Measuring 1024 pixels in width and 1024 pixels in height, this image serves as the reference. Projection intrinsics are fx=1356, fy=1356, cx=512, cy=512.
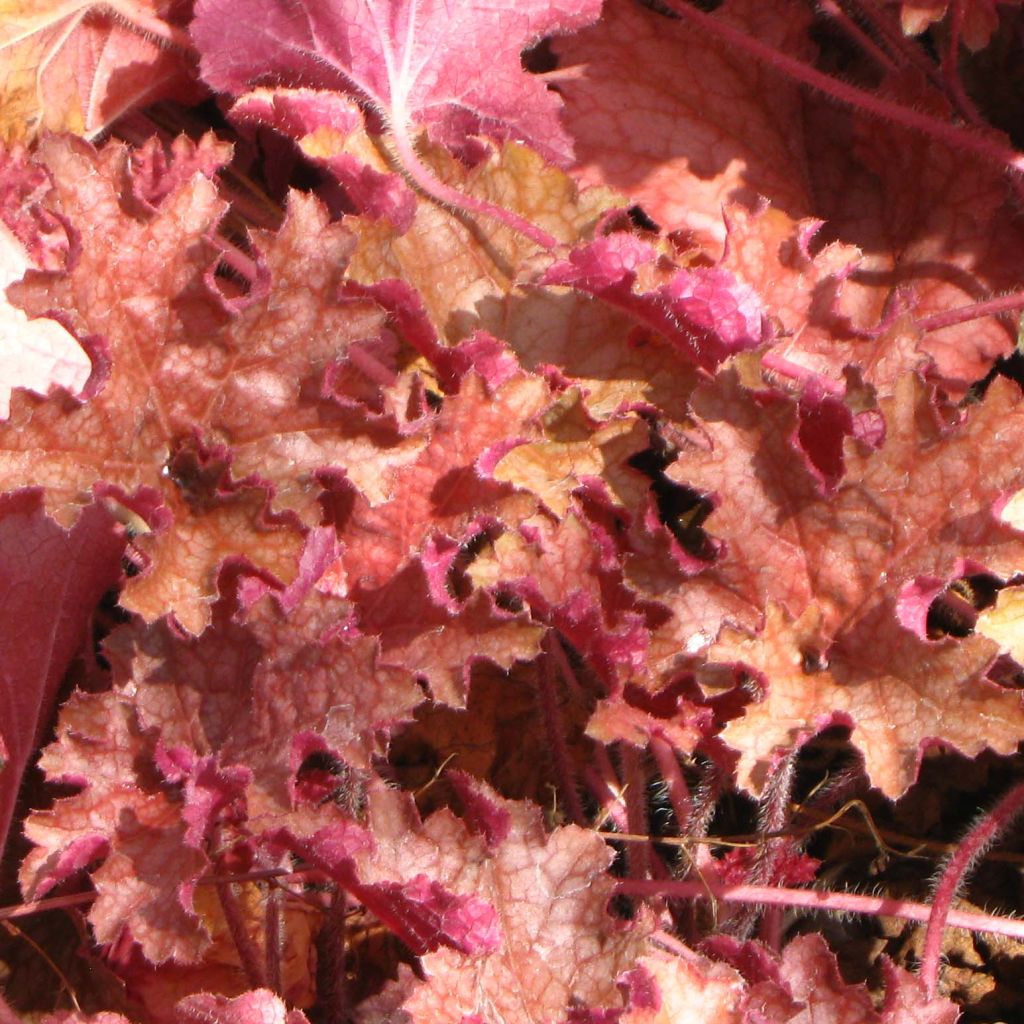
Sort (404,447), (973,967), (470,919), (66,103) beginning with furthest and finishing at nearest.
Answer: (66,103), (973,967), (404,447), (470,919)

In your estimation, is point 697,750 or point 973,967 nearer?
point 697,750

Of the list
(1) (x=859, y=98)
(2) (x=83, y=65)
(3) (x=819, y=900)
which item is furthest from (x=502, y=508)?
(2) (x=83, y=65)

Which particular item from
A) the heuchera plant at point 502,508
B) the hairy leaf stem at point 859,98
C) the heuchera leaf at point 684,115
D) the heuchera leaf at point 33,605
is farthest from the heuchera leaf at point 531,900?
the hairy leaf stem at point 859,98

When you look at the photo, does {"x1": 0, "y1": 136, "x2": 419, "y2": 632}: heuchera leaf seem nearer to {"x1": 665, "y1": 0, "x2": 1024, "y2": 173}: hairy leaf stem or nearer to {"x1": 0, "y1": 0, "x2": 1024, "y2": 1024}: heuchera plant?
{"x1": 0, "y1": 0, "x2": 1024, "y2": 1024}: heuchera plant

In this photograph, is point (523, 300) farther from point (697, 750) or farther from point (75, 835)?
point (75, 835)

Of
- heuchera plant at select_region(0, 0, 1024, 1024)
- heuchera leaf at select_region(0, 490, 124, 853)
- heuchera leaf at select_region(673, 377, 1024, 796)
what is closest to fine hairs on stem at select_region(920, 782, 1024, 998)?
heuchera plant at select_region(0, 0, 1024, 1024)

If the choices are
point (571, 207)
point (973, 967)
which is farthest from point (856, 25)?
point (973, 967)

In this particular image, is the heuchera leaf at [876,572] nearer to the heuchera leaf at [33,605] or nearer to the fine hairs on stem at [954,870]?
the fine hairs on stem at [954,870]

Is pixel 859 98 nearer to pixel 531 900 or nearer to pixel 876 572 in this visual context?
pixel 876 572
